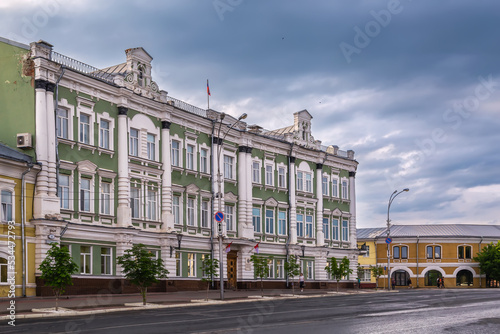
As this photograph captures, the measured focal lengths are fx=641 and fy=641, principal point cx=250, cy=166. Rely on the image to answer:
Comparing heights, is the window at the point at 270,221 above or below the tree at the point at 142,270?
above

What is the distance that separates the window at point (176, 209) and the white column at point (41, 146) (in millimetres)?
12530

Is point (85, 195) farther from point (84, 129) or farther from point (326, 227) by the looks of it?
point (326, 227)

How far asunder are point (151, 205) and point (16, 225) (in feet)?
39.6

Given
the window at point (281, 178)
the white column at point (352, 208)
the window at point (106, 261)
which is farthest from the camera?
the white column at point (352, 208)

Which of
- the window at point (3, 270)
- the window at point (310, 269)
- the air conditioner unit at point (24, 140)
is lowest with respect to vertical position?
the window at point (310, 269)

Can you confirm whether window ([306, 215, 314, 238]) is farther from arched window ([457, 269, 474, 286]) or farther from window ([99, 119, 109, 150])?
arched window ([457, 269, 474, 286])

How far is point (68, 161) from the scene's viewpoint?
126ft

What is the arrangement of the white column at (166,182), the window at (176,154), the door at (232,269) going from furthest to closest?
the door at (232,269)
the window at (176,154)
the white column at (166,182)

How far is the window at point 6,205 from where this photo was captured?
34125 mm

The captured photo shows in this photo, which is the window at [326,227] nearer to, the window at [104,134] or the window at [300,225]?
the window at [300,225]

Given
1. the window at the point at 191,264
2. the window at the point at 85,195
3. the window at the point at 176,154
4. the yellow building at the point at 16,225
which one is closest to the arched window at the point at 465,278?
the window at the point at 191,264

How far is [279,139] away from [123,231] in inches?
867

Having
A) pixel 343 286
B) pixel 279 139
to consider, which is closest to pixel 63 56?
pixel 279 139

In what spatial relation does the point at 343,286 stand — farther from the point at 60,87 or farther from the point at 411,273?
the point at 60,87
